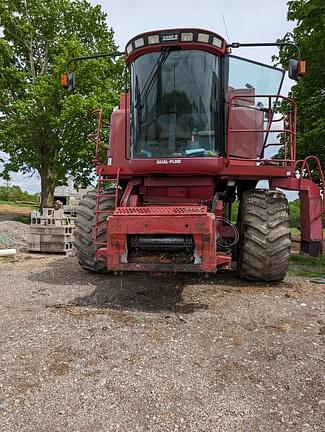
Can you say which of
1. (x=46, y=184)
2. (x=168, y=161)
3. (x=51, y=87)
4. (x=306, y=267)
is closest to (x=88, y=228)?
(x=168, y=161)

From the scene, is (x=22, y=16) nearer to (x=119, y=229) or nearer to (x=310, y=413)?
(x=119, y=229)

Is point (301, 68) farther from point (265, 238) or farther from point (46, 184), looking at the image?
point (46, 184)

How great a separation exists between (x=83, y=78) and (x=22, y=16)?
5715 mm

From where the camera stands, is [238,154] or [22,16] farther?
[22,16]

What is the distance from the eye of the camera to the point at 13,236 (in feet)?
38.5

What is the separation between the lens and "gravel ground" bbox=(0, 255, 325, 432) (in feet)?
8.21

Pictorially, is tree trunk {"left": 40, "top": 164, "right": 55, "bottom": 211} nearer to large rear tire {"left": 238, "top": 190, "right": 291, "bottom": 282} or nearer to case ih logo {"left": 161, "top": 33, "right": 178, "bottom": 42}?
large rear tire {"left": 238, "top": 190, "right": 291, "bottom": 282}

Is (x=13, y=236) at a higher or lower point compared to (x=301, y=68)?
lower

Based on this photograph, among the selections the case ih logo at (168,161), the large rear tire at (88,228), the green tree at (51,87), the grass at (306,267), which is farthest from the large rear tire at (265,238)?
the green tree at (51,87)

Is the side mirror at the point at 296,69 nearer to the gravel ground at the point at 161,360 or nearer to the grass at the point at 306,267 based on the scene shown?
the gravel ground at the point at 161,360

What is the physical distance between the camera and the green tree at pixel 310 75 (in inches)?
404

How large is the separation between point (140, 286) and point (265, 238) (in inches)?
74.5

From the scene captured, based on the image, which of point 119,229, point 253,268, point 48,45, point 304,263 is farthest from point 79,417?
point 48,45

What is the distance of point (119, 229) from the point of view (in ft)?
15.1
